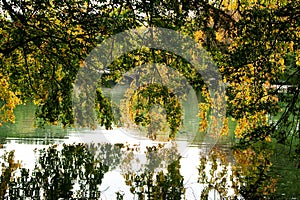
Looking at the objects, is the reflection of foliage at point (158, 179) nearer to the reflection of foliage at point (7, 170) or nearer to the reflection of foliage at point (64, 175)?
the reflection of foliage at point (64, 175)

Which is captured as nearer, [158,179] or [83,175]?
[158,179]

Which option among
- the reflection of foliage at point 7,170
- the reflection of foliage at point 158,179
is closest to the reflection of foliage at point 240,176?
the reflection of foliage at point 158,179

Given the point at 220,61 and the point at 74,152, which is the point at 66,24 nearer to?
the point at 220,61

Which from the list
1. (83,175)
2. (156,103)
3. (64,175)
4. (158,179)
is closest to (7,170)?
(64,175)

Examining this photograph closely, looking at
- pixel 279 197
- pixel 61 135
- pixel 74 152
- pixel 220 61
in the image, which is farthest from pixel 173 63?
pixel 61 135

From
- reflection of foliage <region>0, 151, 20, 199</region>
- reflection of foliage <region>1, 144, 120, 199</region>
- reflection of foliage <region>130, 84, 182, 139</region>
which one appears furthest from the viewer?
reflection of foliage <region>130, 84, 182, 139</region>

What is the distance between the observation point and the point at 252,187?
621cm

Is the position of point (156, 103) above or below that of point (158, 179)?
above

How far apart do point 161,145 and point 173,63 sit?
384cm

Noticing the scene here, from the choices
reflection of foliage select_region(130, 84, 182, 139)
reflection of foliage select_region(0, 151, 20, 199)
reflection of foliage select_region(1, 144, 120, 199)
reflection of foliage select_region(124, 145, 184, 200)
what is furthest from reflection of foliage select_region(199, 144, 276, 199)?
reflection of foliage select_region(0, 151, 20, 199)

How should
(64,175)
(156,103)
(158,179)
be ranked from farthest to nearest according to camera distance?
(156,103)
(64,175)
(158,179)

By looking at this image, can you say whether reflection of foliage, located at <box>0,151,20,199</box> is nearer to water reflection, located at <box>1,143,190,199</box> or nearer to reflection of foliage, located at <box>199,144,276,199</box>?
water reflection, located at <box>1,143,190,199</box>

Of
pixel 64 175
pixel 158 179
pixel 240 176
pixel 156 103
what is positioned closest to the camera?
pixel 158 179

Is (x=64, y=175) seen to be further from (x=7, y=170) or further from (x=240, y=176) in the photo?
(x=240, y=176)
